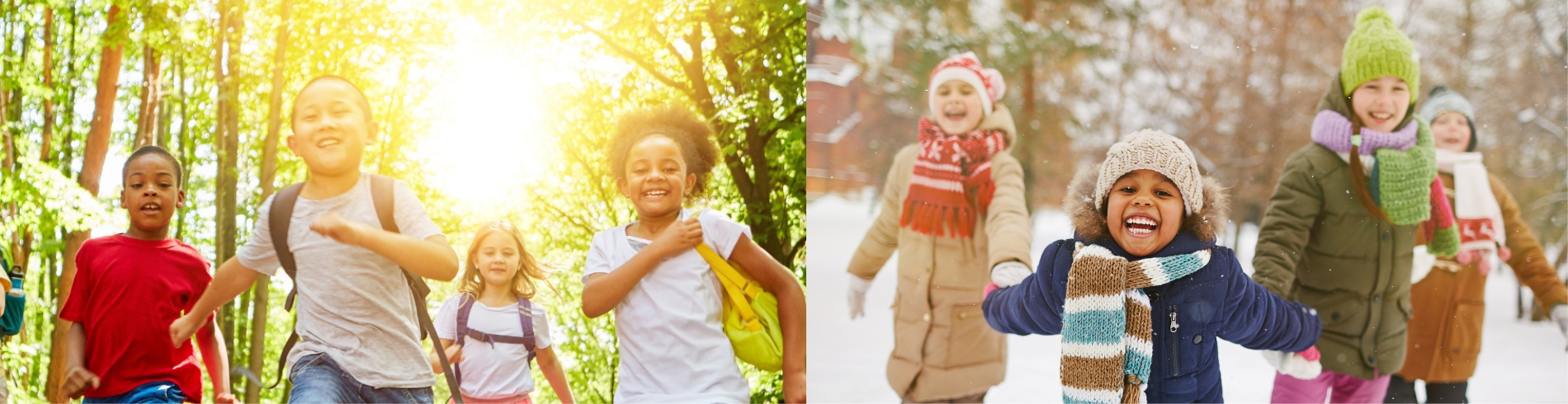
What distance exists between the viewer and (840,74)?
4.72 meters

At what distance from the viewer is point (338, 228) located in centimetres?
413

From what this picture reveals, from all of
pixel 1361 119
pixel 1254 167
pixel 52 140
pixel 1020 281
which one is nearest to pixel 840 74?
pixel 1020 281

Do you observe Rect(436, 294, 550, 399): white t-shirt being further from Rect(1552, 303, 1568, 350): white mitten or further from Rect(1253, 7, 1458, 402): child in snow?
Rect(1552, 303, 1568, 350): white mitten

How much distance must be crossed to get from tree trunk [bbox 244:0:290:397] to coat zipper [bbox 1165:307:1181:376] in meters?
Result: 3.22

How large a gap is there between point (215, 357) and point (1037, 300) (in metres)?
3.04

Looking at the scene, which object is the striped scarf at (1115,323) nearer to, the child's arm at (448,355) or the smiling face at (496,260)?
the smiling face at (496,260)

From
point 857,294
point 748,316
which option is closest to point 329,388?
point 748,316

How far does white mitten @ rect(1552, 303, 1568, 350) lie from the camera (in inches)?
178

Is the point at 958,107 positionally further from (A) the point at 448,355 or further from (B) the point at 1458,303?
(A) the point at 448,355

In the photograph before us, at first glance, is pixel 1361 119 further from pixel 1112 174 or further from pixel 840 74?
pixel 840 74

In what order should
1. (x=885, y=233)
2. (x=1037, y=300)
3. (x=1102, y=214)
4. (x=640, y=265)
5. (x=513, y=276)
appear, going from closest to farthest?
(x=1102, y=214) → (x=1037, y=300) → (x=640, y=265) → (x=513, y=276) → (x=885, y=233)

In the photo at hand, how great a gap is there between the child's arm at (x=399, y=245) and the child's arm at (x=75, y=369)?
3.30 ft

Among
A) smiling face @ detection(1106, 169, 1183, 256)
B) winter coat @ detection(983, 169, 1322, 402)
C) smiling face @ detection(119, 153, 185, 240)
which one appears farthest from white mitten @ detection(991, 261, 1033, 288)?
smiling face @ detection(119, 153, 185, 240)

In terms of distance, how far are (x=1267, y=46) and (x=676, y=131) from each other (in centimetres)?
236
